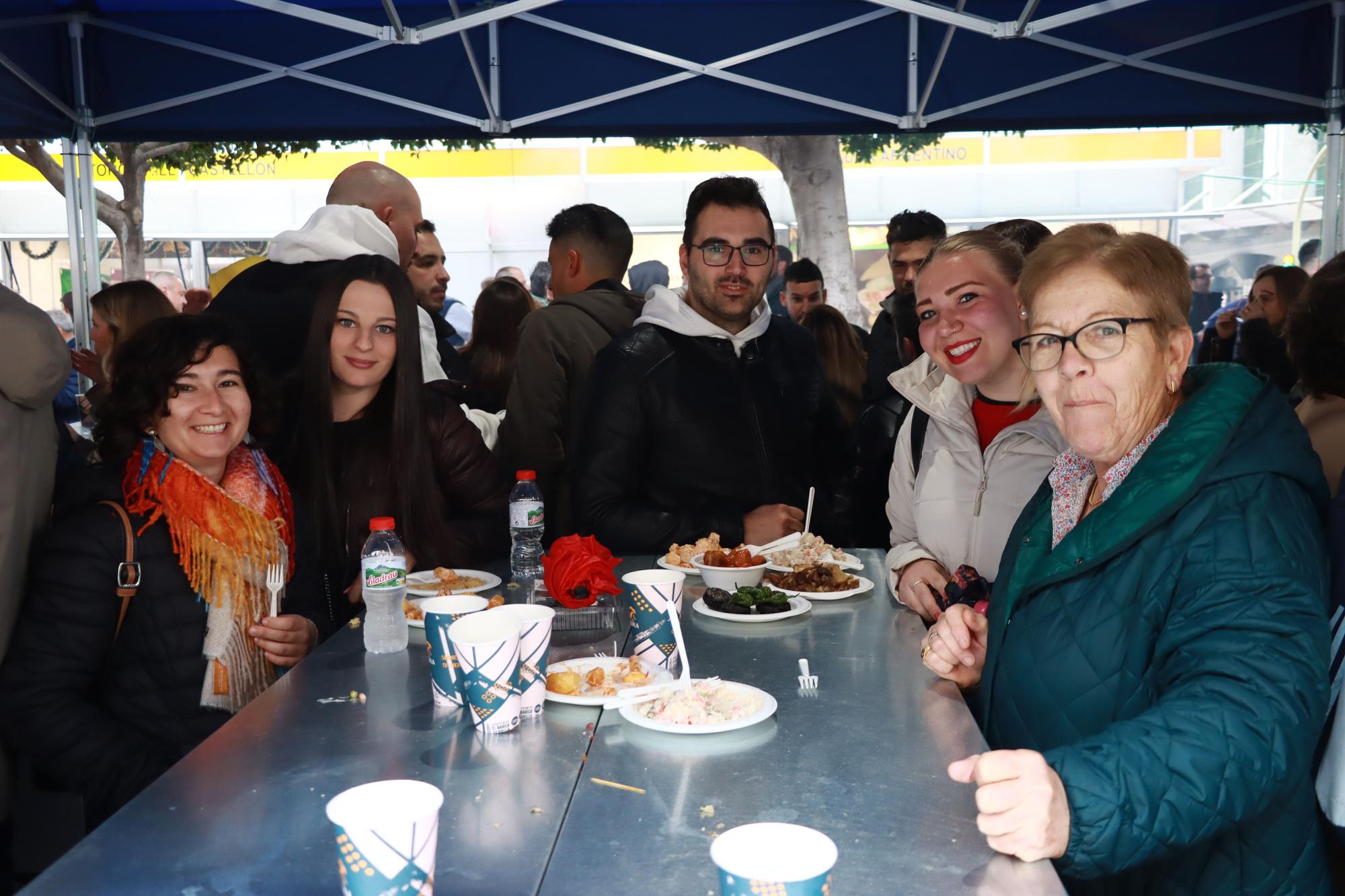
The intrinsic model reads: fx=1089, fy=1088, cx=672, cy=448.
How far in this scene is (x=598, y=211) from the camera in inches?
188

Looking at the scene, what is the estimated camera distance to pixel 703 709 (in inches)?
73.7

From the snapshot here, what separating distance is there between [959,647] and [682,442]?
5.08 ft

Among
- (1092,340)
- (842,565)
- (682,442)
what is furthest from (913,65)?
(1092,340)

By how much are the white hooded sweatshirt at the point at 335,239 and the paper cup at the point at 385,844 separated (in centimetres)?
238

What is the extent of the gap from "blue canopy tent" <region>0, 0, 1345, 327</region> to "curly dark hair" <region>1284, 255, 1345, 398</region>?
3.49m

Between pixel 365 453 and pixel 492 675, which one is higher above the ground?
pixel 365 453

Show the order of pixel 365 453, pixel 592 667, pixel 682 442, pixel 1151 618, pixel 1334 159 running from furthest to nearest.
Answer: pixel 1334 159
pixel 682 442
pixel 365 453
pixel 592 667
pixel 1151 618

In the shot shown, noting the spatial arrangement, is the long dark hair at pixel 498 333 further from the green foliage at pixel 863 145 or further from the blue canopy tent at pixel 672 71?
the green foliage at pixel 863 145

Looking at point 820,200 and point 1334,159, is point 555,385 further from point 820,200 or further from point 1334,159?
point 820,200

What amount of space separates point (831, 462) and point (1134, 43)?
352 cm

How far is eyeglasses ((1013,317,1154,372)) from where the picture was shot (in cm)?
179

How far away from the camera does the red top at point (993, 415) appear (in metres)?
2.73

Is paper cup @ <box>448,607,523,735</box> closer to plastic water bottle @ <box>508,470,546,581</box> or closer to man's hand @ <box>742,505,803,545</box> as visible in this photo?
plastic water bottle @ <box>508,470,546,581</box>

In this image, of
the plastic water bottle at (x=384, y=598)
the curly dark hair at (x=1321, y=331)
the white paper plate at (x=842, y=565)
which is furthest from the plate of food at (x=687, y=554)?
the curly dark hair at (x=1321, y=331)
